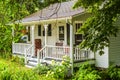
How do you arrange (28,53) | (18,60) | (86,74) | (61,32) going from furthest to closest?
(18,60) < (28,53) < (61,32) < (86,74)

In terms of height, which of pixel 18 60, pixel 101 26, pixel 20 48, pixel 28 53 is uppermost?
pixel 101 26

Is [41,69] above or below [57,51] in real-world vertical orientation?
below

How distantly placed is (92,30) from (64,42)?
9637 millimetres

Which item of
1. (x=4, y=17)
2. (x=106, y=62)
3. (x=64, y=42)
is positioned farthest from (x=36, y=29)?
(x=4, y=17)

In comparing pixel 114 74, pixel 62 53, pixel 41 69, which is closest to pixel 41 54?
pixel 41 69

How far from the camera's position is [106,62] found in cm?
1627

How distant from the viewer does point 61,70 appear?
15.2m

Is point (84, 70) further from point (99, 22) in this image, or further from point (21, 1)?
point (21, 1)

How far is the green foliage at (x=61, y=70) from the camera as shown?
15156mm

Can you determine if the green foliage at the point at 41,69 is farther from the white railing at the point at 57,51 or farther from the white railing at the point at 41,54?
the white railing at the point at 41,54

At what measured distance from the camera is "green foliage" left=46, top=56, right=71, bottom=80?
15.2 meters

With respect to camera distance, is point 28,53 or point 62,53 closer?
point 62,53

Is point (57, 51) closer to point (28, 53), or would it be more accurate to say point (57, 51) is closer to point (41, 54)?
point (41, 54)

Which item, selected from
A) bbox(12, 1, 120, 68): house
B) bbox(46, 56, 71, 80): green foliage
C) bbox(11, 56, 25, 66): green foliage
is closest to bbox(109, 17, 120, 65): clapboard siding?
bbox(12, 1, 120, 68): house
